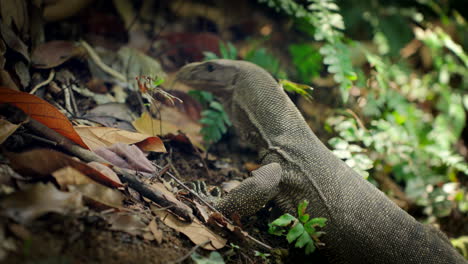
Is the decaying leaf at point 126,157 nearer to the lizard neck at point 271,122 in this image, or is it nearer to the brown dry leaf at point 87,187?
the brown dry leaf at point 87,187

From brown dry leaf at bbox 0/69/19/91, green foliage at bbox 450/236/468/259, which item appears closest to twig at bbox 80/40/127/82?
brown dry leaf at bbox 0/69/19/91

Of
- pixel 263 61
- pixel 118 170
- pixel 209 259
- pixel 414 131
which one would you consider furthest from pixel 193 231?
pixel 414 131

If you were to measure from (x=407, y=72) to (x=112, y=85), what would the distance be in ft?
13.5

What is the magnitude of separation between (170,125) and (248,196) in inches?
44.6

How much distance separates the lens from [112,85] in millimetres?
A: 3467

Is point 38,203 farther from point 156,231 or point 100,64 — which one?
point 100,64

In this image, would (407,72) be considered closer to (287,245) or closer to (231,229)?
(287,245)

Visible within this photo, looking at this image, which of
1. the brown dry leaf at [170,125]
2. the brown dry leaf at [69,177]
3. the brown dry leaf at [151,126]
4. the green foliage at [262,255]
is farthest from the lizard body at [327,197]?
the brown dry leaf at [69,177]

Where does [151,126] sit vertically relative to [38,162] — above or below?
below

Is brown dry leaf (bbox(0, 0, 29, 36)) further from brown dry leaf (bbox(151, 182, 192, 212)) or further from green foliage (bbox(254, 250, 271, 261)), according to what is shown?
green foliage (bbox(254, 250, 271, 261))

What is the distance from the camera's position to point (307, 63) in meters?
4.24

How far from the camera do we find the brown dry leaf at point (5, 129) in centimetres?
184

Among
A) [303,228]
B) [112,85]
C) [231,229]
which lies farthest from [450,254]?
[112,85]

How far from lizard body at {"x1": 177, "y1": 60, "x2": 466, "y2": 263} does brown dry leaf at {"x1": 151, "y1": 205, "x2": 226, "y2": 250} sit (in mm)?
434
